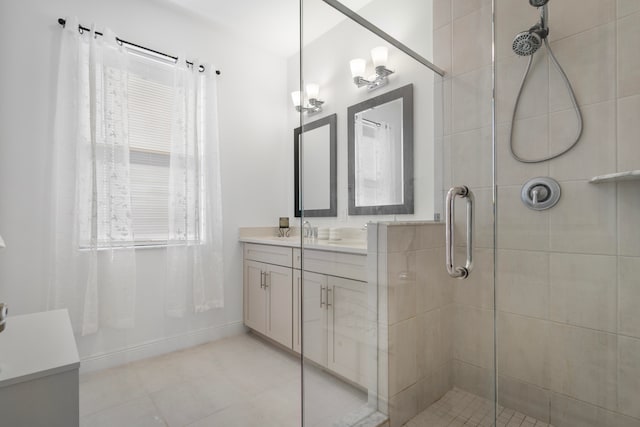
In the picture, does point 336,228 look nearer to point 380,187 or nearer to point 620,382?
point 380,187

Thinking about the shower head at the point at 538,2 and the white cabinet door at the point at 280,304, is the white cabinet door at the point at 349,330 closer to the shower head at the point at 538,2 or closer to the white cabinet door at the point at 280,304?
the white cabinet door at the point at 280,304

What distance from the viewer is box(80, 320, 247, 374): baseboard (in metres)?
2.15

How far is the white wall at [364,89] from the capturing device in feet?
4.56

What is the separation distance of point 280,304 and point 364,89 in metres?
1.71

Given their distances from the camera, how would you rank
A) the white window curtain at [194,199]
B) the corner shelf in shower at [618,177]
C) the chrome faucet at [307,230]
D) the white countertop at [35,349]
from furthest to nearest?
the white window curtain at [194,199]
the chrome faucet at [307,230]
the corner shelf in shower at [618,177]
the white countertop at [35,349]

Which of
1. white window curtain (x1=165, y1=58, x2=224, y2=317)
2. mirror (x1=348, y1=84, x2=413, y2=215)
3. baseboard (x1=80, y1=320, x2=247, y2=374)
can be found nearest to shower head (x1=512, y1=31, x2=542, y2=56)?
mirror (x1=348, y1=84, x2=413, y2=215)

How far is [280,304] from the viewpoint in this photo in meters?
2.39

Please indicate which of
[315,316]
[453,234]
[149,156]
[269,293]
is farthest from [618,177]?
[149,156]

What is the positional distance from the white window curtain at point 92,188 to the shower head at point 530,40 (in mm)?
2462

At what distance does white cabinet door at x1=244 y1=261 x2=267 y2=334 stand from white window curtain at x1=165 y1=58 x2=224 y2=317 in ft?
0.82

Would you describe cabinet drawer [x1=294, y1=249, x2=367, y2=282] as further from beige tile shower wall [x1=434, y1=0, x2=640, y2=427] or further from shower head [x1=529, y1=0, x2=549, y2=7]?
shower head [x1=529, y1=0, x2=549, y2=7]

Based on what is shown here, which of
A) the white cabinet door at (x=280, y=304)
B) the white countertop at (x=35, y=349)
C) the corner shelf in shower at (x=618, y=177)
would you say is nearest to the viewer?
the white countertop at (x=35, y=349)

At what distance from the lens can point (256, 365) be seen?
223cm

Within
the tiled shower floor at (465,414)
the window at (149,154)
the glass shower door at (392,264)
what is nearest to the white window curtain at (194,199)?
the window at (149,154)
